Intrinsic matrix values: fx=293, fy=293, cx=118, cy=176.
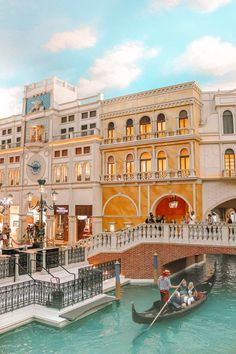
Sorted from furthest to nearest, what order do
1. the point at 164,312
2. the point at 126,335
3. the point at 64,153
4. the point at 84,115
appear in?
1. the point at 64,153
2. the point at 84,115
3. the point at 164,312
4. the point at 126,335

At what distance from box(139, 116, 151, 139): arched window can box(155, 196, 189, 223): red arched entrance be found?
5159 millimetres

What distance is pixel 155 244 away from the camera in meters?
16.1

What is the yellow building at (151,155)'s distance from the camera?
20859 millimetres

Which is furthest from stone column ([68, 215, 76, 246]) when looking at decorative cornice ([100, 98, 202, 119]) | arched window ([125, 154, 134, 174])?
decorative cornice ([100, 98, 202, 119])

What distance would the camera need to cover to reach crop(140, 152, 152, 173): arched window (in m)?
22.6

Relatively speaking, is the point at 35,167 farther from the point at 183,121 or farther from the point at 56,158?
the point at 183,121

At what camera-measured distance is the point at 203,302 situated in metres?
12.4

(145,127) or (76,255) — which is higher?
(145,127)

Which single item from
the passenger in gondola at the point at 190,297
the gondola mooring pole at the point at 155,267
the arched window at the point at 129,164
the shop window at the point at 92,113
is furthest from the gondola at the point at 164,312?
the shop window at the point at 92,113

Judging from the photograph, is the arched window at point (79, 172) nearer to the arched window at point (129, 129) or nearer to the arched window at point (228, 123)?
the arched window at point (129, 129)

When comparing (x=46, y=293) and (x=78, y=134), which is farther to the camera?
(x=78, y=134)

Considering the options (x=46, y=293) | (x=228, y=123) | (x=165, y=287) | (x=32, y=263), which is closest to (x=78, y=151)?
(x=228, y=123)

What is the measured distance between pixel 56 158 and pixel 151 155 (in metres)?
9.15

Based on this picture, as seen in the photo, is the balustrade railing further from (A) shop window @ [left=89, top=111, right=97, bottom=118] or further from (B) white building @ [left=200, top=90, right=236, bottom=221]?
(A) shop window @ [left=89, top=111, right=97, bottom=118]
